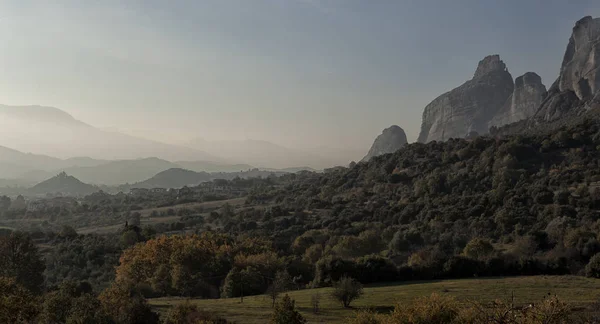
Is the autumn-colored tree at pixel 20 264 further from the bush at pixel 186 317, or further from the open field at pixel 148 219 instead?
the open field at pixel 148 219

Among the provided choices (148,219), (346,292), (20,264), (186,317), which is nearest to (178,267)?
(20,264)

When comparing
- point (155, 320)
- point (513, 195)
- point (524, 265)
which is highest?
point (513, 195)

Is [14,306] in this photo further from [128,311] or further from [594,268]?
[594,268]

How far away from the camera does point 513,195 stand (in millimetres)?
61812

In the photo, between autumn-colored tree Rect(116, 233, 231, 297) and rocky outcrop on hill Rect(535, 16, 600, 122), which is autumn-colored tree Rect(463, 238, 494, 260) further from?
rocky outcrop on hill Rect(535, 16, 600, 122)

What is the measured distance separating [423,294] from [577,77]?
161 metres

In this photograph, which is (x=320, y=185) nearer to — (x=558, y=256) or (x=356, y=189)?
(x=356, y=189)

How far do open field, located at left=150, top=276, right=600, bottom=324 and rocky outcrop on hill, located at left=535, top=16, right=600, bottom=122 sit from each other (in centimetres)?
11668

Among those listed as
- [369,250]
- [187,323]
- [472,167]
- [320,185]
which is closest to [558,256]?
[369,250]

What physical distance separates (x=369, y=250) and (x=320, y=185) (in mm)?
59309

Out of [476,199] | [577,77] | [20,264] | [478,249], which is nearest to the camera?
[20,264]

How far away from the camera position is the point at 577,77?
15475 cm

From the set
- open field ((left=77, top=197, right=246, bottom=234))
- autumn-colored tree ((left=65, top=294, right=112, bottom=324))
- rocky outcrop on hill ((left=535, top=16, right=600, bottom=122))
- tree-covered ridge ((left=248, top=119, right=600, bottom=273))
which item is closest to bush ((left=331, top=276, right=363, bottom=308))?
tree-covered ridge ((left=248, top=119, right=600, bottom=273))

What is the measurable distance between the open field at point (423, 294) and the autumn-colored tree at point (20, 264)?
15.7 meters
